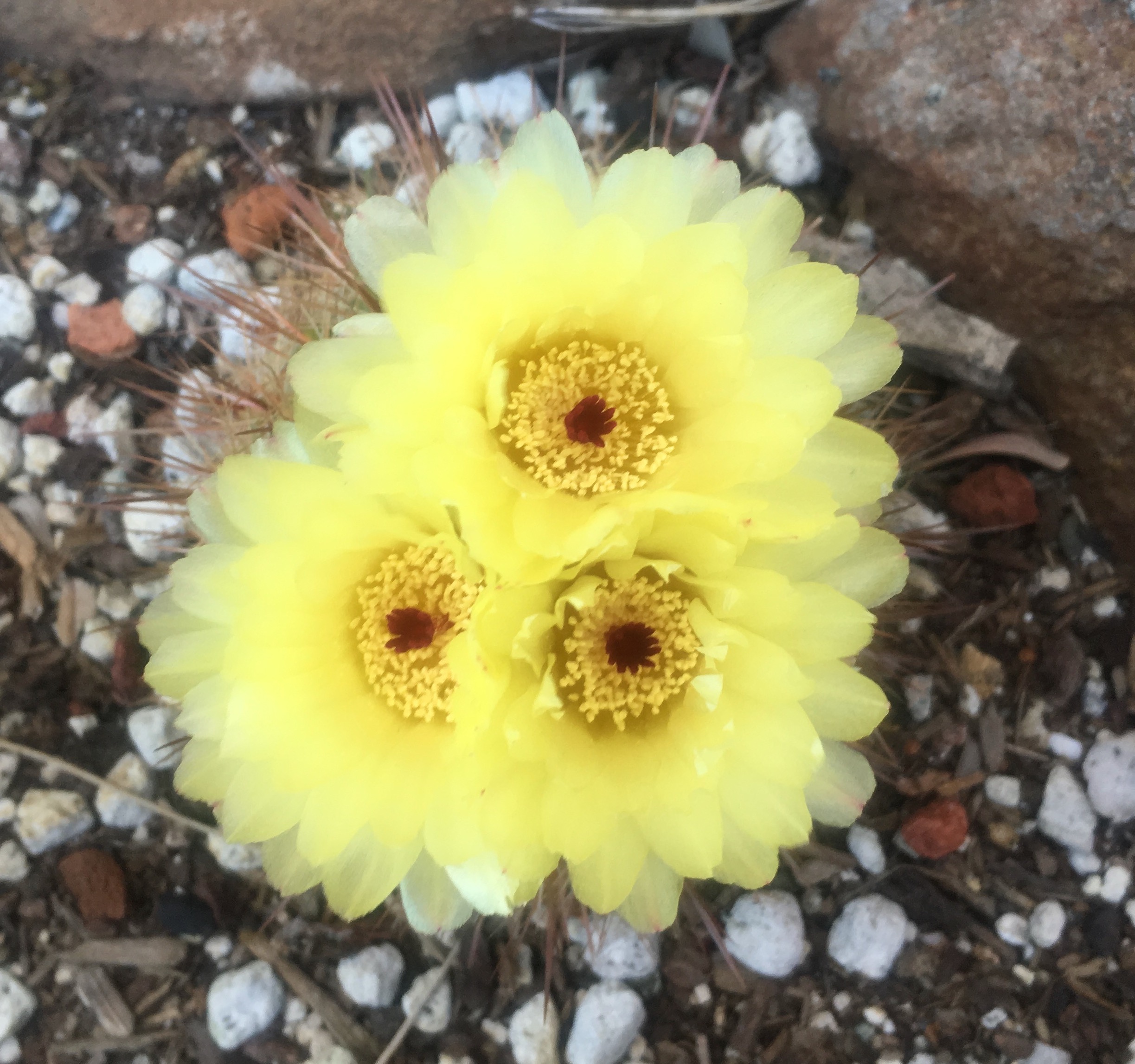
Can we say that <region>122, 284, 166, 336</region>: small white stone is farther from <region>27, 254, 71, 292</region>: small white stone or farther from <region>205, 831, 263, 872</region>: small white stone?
<region>205, 831, 263, 872</region>: small white stone

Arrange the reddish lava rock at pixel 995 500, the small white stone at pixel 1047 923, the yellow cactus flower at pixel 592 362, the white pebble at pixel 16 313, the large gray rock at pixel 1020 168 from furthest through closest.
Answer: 1. the white pebble at pixel 16 313
2. the reddish lava rock at pixel 995 500
3. the small white stone at pixel 1047 923
4. the large gray rock at pixel 1020 168
5. the yellow cactus flower at pixel 592 362

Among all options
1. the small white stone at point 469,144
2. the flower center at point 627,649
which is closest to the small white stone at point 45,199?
the small white stone at point 469,144

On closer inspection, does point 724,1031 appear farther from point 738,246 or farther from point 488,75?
point 488,75

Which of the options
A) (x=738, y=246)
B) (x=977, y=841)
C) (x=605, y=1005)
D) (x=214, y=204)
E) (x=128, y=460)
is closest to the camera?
(x=738, y=246)

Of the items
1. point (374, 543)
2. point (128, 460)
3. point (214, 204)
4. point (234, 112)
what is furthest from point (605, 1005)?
point (234, 112)

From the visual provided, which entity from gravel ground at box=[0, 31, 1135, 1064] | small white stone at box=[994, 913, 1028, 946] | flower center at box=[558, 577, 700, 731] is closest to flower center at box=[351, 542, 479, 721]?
flower center at box=[558, 577, 700, 731]

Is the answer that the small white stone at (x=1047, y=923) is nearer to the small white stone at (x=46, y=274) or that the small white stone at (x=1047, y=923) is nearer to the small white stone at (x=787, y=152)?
the small white stone at (x=787, y=152)

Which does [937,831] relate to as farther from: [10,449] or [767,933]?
[10,449]
